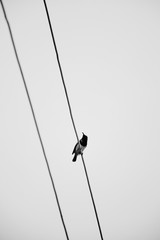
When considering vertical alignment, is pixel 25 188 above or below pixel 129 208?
above

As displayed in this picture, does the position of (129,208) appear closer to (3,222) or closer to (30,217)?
(30,217)

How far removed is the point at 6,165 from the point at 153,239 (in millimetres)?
8230

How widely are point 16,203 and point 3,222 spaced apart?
106cm

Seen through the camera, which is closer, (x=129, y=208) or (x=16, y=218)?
(x=16, y=218)

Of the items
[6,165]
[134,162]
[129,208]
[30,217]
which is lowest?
[129,208]

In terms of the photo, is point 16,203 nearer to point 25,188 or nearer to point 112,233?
point 25,188

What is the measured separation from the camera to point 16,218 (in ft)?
51.9

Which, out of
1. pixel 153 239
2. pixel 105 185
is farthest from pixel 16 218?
pixel 153 239

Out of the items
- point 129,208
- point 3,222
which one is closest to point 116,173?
point 129,208

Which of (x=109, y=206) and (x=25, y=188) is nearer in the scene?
(x=25, y=188)

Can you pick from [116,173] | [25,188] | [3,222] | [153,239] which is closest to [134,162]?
[116,173]

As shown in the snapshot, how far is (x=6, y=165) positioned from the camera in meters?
15.4

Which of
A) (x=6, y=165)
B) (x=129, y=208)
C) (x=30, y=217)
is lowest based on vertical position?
(x=129, y=208)

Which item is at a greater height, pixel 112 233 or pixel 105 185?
pixel 105 185
